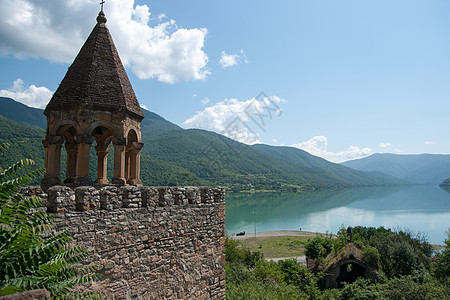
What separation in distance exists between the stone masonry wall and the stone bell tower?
72.9 inches

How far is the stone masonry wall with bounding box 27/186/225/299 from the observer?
455 centimetres

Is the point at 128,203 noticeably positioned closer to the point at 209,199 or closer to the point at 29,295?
the point at 209,199

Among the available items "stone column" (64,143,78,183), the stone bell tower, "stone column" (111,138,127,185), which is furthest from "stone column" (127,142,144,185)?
"stone column" (64,143,78,183)

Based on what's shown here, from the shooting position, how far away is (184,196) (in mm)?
6523

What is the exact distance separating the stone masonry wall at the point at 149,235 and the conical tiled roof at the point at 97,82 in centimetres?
275

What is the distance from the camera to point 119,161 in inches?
280

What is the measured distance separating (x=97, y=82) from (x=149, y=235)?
4045 millimetres

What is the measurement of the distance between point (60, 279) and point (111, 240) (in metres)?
2.18

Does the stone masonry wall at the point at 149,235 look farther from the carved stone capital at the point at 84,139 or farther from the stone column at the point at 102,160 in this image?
the stone column at the point at 102,160

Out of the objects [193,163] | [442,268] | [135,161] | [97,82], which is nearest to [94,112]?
[97,82]

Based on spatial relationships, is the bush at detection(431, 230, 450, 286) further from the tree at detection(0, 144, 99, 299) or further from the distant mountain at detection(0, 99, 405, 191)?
the distant mountain at detection(0, 99, 405, 191)

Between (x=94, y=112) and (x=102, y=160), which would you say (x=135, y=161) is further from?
(x=94, y=112)

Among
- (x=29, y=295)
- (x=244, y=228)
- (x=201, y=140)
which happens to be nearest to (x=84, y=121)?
(x=29, y=295)

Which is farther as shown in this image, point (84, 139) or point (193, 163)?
point (193, 163)
